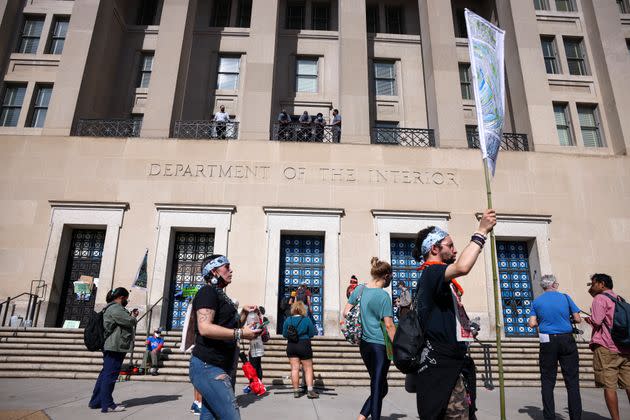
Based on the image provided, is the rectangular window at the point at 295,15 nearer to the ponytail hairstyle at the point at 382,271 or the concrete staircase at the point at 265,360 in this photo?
the concrete staircase at the point at 265,360

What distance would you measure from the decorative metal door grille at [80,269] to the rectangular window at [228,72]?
31.4ft

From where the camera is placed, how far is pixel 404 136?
1845 cm

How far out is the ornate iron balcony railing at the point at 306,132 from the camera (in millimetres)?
17312

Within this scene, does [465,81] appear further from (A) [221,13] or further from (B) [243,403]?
(B) [243,403]

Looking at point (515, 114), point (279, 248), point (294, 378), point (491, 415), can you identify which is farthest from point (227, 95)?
point (491, 415)

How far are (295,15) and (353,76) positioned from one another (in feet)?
26.1

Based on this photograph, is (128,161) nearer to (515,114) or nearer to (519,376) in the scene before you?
(519,376)

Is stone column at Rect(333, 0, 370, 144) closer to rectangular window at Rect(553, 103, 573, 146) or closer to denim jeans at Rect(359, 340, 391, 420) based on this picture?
rectangular window at Rect(553, 103, 573, 146)

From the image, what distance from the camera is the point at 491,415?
261 inches

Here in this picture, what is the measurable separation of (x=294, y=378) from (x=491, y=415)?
11.7 feet

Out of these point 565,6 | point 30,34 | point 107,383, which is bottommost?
point 107,383

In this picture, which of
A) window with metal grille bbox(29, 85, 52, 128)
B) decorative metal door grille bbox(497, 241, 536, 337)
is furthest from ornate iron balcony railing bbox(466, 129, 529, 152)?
window with metal grille bbox(29, 85, 52, 128)

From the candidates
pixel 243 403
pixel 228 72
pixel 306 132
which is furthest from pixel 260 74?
pixel 243 403

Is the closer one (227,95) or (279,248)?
(279,248)
